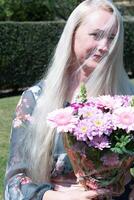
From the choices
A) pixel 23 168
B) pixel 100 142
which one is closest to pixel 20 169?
pixel 23 168

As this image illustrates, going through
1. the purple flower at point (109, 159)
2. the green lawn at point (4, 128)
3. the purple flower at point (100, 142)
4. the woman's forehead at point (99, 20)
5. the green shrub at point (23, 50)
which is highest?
the woman's forehead at point (99, 20)

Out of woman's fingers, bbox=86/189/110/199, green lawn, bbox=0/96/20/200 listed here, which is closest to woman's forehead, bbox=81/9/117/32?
woman's fingers, bbox=86/189/110/199

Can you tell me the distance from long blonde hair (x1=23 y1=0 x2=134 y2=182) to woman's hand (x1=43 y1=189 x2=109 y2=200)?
12 centimetres

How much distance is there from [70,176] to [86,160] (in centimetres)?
30

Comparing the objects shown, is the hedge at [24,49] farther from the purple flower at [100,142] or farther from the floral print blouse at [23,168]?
the purple flower at [100,142]

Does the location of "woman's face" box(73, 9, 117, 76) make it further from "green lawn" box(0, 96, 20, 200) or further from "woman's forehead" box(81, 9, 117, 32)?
"green lawn" box(0, 96, 20, 200)

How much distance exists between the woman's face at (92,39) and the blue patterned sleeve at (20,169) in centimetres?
28

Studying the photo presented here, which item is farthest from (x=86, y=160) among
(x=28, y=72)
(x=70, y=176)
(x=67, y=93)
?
(x=28, y=72)

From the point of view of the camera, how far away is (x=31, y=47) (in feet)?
50.6

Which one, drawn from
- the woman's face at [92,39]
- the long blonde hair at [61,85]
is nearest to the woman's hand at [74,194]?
the long blonde hair at [61,85]

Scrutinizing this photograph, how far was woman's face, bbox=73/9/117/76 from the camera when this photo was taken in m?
2.57

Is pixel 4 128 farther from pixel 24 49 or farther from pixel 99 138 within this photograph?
pixel 99 138

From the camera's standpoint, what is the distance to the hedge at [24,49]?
1486 centimetres

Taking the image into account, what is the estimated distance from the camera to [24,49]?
15.3 meters
